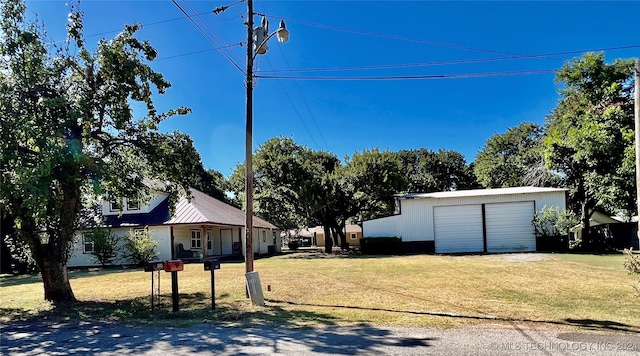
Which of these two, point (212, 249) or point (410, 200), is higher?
point (410, 200)

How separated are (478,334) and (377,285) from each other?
18.2 ft

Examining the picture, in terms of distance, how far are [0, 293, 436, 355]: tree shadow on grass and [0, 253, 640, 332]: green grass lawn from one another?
8 cm

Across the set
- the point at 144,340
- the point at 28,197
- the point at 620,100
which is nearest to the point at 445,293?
the point at 144,340

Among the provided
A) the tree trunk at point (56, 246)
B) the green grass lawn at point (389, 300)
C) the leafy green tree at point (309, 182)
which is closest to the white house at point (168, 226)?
the leafy green tree at point (309, 182)

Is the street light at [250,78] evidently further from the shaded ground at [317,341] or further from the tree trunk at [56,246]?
the tree trunk at [56,246]

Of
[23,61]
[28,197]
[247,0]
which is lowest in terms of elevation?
[28,197]

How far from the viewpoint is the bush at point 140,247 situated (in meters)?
21.3

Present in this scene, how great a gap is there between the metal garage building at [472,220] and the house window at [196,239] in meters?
11.8

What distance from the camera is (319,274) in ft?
48.8

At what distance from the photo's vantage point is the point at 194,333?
661cm

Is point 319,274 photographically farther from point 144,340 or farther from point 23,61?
point 23,61

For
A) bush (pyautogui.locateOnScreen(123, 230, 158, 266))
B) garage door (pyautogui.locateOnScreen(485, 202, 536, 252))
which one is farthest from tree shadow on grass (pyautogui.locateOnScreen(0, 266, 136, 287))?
garage door (pyautogui.locateOnScreen(485, 202, 536, 252))

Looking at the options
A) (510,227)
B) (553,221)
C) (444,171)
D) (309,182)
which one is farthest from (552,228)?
(444,171)

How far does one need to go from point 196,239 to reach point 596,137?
77.0ft
